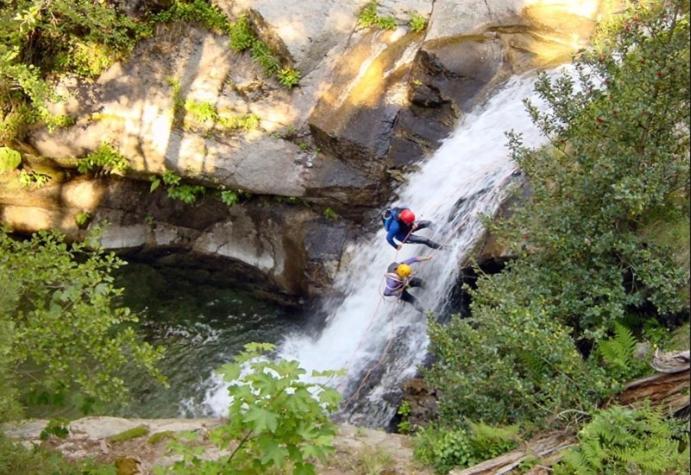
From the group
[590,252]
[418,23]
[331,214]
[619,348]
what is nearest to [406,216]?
[331,214]

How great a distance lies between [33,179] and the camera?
14.0 metres

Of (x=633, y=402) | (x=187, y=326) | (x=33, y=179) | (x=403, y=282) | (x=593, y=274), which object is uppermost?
(x=593, y=274)

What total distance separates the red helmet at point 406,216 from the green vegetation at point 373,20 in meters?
4.72

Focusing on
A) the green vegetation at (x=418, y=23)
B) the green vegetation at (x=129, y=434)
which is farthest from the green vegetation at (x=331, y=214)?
the green vegetation at (x=129, y=434)

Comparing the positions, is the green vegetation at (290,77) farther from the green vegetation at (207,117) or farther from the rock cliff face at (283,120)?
the green vegetation at (207,117)

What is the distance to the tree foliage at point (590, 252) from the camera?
639 centimetres

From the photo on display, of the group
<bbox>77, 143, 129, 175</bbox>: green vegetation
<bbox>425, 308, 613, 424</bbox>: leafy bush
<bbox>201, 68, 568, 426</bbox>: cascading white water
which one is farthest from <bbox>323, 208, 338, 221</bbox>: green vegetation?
<bbox>425, 308, 613, 424</bbox>: leafy bush

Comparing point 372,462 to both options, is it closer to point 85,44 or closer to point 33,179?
point 33,179

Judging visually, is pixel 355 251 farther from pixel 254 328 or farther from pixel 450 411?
pixel 450 411

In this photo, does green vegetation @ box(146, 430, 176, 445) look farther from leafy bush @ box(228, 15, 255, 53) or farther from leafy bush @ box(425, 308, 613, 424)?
leafy bush @ box(228, 15, 255, 53)

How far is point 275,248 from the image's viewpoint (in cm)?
1320

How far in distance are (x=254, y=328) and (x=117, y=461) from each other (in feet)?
18.6

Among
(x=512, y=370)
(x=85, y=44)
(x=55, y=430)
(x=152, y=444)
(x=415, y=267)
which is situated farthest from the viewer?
(x=85, y=44)

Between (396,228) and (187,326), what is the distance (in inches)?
208
